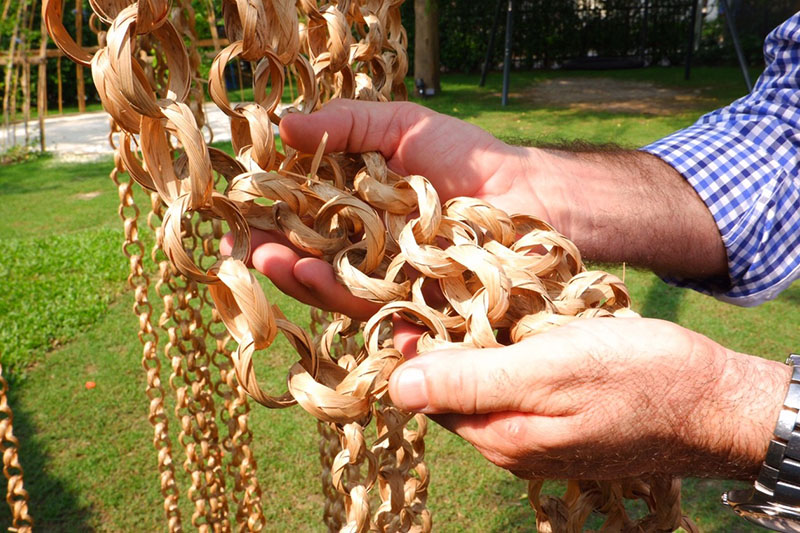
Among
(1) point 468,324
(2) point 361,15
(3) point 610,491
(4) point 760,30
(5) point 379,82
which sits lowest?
(3) point 610,491

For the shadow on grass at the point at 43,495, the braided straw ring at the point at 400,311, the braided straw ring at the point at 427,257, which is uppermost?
the braided straw ring at the point at 427,257

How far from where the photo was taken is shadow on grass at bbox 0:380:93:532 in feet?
6.79

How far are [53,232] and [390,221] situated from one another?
457cm

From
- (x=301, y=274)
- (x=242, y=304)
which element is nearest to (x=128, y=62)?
(x=242, y=304)

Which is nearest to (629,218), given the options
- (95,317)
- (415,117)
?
(415,117)

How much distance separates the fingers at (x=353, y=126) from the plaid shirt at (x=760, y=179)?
703 mm

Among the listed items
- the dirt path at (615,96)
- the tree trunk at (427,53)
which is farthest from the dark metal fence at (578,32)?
the tree trunk at (427,53)

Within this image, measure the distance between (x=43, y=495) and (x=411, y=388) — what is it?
6.55ft

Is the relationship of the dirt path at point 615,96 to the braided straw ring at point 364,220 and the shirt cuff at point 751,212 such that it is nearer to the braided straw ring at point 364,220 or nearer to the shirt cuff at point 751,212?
the shirt cuff at point 751,212

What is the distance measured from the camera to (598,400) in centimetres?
81

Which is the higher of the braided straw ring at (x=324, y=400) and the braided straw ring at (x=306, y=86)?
the braided straw ring at (x=306, y=86)

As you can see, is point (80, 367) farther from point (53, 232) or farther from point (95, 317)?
point (53, 232)

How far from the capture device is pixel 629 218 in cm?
141

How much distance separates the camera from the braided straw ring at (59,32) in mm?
662
